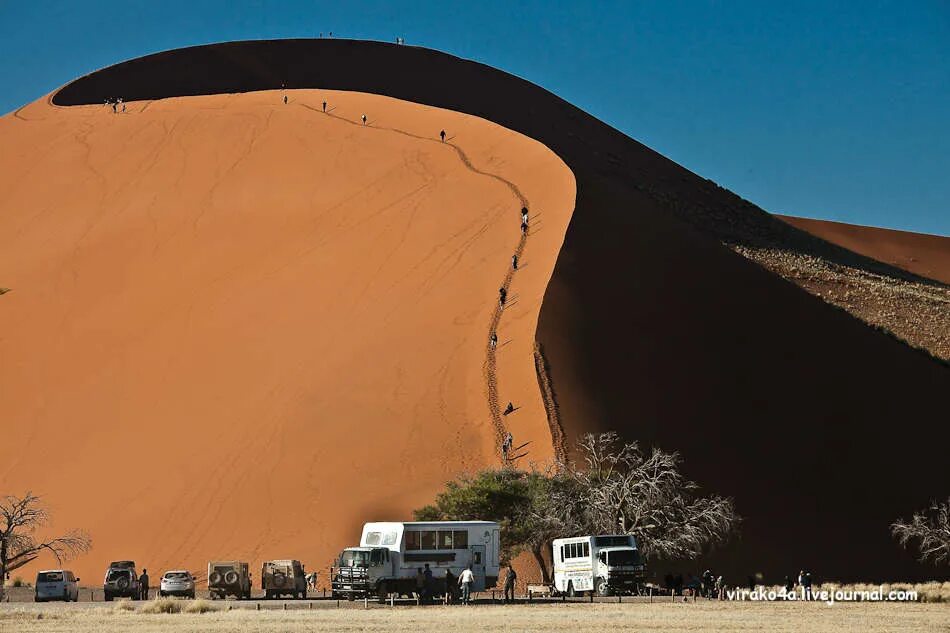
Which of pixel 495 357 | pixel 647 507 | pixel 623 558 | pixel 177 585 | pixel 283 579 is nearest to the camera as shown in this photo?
pixel 623 558

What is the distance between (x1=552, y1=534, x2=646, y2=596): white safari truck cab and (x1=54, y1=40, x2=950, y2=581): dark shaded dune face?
17.1 feet

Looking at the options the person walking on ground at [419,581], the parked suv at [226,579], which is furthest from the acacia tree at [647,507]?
the parked suv at [226,579]

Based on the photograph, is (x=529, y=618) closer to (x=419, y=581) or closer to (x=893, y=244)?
(x=419, y=581)

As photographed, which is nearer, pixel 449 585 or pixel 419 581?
pixel 449 585

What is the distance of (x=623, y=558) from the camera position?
29.4 metres

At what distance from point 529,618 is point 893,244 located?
336 feet

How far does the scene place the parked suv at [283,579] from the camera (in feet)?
99.5

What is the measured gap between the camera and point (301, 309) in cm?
4381

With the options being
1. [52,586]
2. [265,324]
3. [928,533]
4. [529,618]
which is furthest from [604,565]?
[265,324]

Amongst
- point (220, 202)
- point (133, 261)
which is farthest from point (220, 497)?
point (220, 202)

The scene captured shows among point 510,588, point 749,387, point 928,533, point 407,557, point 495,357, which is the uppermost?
point 495,357

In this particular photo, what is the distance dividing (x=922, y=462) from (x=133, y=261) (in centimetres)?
2974

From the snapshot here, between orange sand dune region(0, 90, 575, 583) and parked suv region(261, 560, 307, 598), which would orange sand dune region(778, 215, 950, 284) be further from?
parked suv region(261, 560, 307, 598)

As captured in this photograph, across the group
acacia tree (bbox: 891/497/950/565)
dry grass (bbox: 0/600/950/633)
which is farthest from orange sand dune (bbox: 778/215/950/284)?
dry grass (bbox: 0/600/950/633)
